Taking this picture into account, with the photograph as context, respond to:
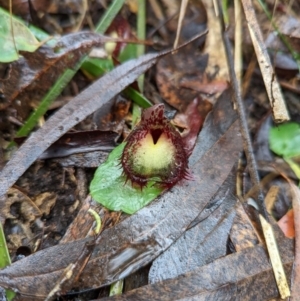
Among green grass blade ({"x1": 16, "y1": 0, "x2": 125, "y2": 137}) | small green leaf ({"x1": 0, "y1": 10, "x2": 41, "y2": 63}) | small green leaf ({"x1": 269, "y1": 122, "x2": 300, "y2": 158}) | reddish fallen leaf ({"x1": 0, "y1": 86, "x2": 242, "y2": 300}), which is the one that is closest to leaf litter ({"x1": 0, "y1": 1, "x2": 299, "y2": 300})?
reddish fallen leaf ({"x1": 0, "y1": 86, "x2": 242, "y2": 300})

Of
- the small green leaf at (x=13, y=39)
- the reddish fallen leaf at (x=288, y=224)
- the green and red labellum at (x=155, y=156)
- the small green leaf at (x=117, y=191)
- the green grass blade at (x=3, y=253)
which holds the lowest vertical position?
the green grass blade at (x=3, y=253)

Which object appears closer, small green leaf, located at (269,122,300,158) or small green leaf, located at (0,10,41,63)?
small green leaf, located at (0,10,41,63)

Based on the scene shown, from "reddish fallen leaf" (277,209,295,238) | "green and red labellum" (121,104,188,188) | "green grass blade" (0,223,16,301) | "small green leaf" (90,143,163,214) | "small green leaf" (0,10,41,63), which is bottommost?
"green grass blade" (0,223,16,301)

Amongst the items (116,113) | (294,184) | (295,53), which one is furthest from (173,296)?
(295,53)

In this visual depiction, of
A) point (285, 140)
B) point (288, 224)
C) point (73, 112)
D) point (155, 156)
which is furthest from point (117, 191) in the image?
point (285, 140)

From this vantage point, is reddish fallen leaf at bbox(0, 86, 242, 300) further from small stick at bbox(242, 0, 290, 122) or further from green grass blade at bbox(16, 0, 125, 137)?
green grass blade at bbox(16, 0, 125, 137)

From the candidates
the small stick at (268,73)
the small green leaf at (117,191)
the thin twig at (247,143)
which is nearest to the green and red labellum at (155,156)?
the small green leaf at (117,191)

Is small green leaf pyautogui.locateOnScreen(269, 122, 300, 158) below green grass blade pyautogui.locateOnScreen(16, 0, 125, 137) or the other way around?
below

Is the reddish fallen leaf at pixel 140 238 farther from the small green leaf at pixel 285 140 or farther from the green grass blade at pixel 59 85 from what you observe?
the green grass blade at pixel 59 85
